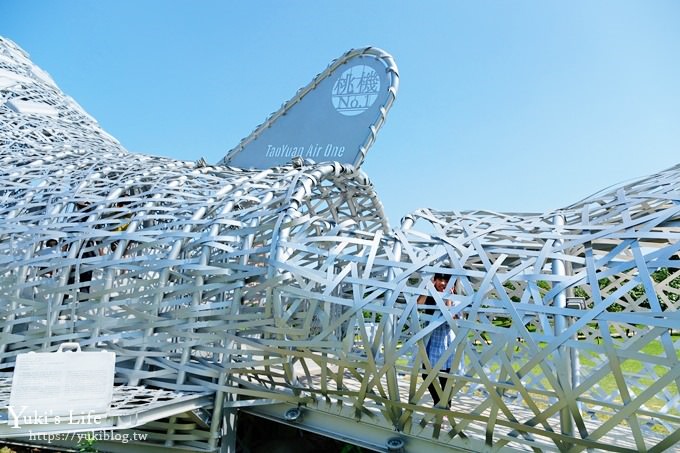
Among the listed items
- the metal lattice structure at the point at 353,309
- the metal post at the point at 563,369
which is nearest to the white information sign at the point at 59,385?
the metal lattice structure at the point at 353,309

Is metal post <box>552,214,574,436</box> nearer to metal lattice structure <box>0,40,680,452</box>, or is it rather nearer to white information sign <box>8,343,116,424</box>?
metal lattice structure <box>0,40,680,452</box>

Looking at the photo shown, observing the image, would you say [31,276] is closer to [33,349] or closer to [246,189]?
[33,349]

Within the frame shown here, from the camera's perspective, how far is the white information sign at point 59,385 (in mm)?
3543

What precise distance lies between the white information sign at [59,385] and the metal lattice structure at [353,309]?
1.28m

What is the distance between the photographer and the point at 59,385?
3639 mm

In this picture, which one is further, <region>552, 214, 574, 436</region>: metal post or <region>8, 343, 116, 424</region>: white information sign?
<region>552, 214, 574, 436</region>: metal post

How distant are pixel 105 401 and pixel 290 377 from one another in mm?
1767

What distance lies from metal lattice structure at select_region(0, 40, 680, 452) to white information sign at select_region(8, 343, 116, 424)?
1280mm

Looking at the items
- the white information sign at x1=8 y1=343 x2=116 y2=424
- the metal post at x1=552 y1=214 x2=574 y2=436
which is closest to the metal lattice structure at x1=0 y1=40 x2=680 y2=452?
the metal post at x1=552 y1=214 x2=574 y2=436

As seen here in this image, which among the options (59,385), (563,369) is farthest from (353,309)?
(59,385)

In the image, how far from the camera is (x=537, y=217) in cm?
566

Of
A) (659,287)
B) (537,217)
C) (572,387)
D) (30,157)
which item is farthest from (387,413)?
(30,157)

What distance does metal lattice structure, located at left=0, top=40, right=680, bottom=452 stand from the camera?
12.5 feet

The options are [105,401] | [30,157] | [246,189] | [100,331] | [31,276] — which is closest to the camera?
[105,401]
